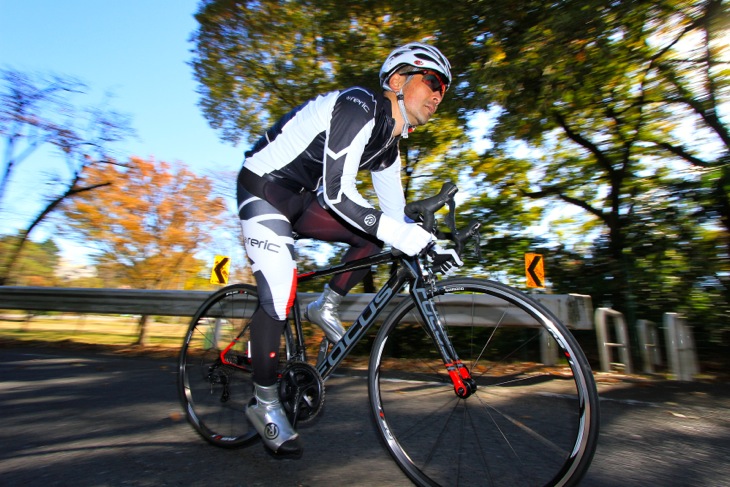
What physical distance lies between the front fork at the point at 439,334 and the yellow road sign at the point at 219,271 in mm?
3728

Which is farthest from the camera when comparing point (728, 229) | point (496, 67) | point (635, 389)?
point (496, 67)

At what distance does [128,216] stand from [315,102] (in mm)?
21456

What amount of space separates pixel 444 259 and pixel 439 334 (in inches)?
14.2

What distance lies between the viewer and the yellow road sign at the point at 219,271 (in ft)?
18.5

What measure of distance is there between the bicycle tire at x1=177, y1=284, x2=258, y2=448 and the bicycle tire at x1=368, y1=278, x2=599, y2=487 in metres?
1.00

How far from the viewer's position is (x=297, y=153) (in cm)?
257

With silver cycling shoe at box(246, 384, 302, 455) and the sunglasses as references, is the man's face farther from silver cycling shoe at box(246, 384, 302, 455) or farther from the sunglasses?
silver cycling shoe at box(246, 384, 302, 455)

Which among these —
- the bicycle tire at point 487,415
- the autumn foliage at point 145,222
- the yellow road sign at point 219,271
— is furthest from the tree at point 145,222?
the bicycle tire at point 487,415

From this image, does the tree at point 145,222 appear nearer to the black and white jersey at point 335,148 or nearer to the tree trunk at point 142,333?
the tree trunk at point 142,333

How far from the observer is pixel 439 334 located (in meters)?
2.28

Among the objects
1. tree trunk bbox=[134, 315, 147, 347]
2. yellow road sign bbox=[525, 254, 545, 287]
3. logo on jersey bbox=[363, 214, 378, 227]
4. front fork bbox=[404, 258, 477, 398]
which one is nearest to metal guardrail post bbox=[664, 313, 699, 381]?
yellow road sign bbox=[525, 254, 545, 287]

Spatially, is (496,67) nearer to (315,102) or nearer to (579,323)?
(579,323)

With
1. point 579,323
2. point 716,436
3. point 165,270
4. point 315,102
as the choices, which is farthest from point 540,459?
point 165,270

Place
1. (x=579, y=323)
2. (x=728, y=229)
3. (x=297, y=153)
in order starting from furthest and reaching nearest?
(x=728, y=229) → (x=579, y=323) → (x=297, y=153)
